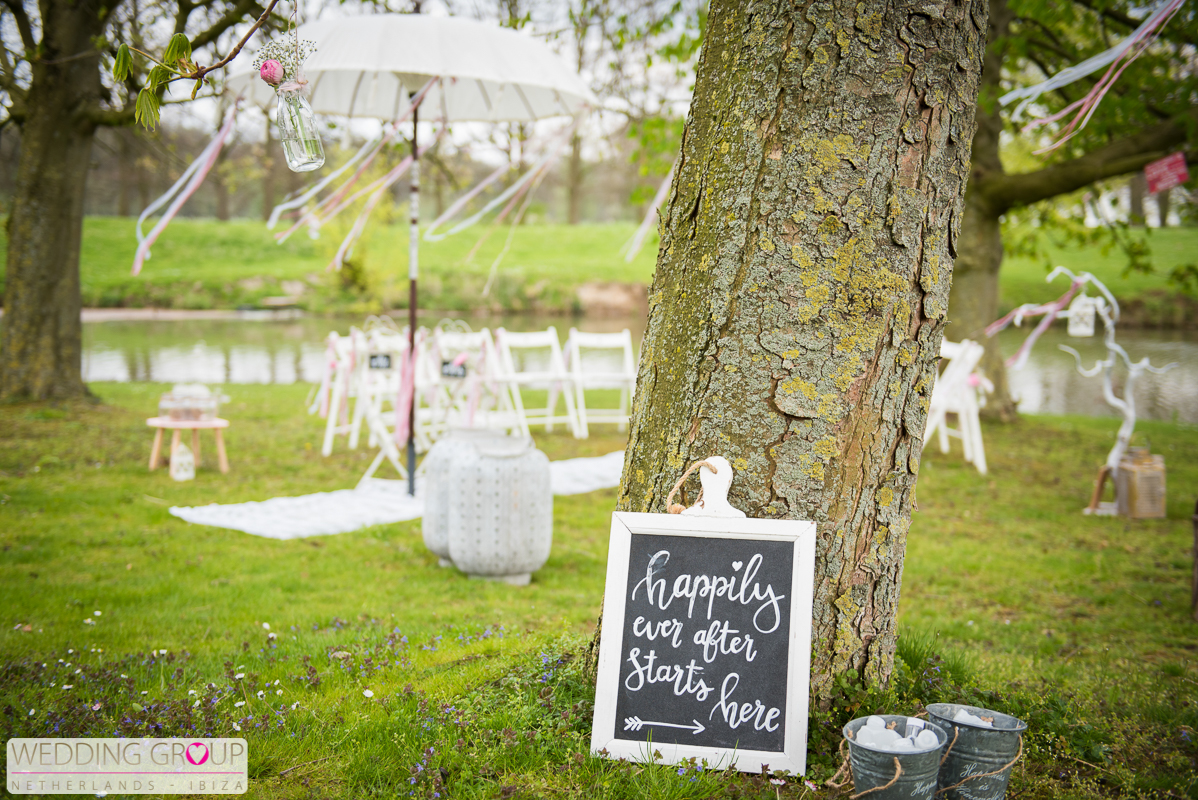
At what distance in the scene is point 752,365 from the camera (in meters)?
1.97

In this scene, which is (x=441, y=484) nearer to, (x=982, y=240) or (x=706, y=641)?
(x=706, y=641)

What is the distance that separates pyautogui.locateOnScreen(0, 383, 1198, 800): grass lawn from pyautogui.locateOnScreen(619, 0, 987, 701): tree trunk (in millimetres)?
426

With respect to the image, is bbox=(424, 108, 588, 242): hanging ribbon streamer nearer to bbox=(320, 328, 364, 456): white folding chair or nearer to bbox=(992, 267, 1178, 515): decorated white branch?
bbox=(320, 328, 364, 456): white folding chair

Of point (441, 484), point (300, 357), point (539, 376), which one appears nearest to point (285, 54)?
point (441, 484)

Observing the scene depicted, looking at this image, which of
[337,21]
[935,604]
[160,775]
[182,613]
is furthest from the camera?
[337,21]

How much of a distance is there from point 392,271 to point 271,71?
2496 cm

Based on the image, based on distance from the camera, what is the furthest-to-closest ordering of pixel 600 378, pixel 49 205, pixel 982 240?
pixel 982 240 < pixel 49 205 < pixel 600 378

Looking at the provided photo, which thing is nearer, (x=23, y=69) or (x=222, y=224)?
(x=23, y=69)

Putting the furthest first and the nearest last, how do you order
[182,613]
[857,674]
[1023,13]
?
[1023,13]
[182,613]
[857,674]

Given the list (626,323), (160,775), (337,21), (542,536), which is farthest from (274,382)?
(626,323)

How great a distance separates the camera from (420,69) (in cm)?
466

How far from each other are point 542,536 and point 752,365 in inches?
96.4

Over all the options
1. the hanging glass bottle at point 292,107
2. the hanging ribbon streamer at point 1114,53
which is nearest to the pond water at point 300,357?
the hanging ribbon streamer at point 1114,53

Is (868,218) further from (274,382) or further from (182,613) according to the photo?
(274,382)
